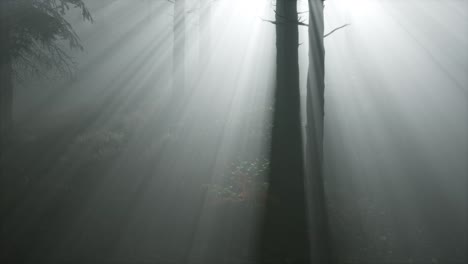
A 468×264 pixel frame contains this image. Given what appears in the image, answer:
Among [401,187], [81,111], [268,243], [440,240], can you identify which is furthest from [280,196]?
[81,111]

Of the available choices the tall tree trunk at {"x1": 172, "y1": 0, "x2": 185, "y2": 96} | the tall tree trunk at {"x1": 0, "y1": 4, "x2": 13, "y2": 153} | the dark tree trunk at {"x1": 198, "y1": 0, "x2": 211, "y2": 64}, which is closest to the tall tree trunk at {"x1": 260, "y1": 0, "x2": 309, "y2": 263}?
the tall tree trunk at {"x1": 0, "y1": 4, "x2": 13, "y2": 153}

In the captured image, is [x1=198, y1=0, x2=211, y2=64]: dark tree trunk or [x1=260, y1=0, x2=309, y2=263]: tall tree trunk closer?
[x1=260, y1=0, x2=309, y2=263]: tall tree trunk

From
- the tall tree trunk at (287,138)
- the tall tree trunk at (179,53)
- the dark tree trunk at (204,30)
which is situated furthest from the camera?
the dark tree trunk at (204,30)

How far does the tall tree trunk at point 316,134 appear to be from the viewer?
699 cm

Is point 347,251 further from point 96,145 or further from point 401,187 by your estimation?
point 96,145

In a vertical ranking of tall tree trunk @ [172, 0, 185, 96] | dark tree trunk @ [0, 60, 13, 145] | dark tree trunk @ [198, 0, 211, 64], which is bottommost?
dark tree trunk @ [0, 60, 13, 145]

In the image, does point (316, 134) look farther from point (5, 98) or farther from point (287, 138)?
point (5, 98)

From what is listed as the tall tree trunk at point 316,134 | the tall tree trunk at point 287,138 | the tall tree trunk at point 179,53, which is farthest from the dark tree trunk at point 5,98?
the tall tree trunk at point 316,134

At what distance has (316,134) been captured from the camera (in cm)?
762

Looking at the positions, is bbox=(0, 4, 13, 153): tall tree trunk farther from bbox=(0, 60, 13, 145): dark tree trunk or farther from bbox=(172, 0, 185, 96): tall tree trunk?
bbox=(172, 0, 185, 96): tall tree trunk

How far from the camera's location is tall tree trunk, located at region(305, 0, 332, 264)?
22.9ft

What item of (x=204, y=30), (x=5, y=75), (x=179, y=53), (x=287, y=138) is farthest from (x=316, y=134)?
(x=204, y=30)

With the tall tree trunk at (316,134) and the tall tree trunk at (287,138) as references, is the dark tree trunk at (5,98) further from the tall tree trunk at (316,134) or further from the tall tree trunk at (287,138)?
the tall tree trunk at (316,134)

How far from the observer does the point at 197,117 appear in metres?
13.9
